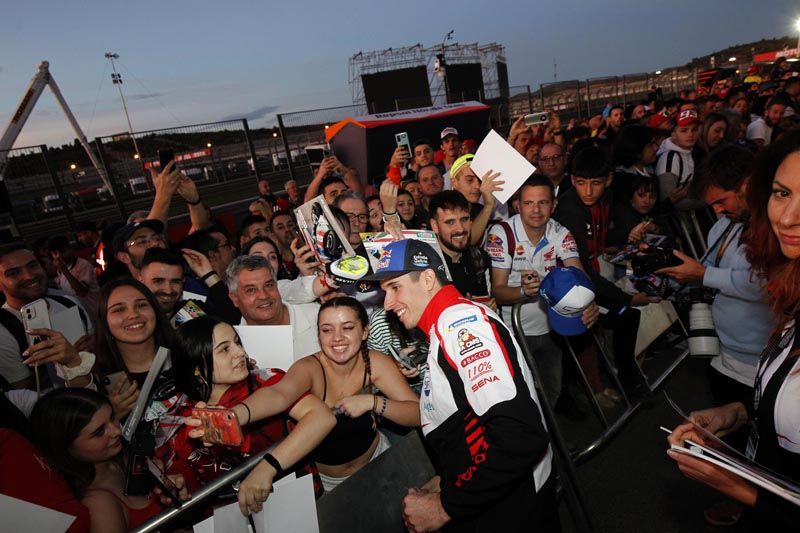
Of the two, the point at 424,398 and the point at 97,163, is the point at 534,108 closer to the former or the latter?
the point at 97,163

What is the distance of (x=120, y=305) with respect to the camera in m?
2.94

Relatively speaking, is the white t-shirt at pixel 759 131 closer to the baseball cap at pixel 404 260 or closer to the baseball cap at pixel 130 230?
the baseball cap at pixel 404 260

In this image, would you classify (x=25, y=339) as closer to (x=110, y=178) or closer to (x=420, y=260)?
(x=420, y=260)

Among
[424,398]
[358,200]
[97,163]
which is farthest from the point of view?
[97,163]

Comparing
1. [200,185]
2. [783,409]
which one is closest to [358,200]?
[783,409]

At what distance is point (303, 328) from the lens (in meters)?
3.44

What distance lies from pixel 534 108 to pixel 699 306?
59.1 ft

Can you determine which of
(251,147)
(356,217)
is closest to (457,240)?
(356,217)

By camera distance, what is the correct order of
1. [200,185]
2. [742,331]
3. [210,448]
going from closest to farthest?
[210,448]
[742,331]
[200,185]

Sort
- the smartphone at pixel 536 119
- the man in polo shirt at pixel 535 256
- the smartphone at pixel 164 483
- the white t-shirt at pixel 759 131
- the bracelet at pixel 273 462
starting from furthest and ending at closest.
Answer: the white t-shirt at pixel 759 131 → the smartphone at pixel 536 119 → the man in polo shirt at pixel 535 256 → the bracelet at pixel 273 462 → the smartphone at pixel 164 483

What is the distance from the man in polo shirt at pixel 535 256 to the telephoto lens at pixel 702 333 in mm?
953

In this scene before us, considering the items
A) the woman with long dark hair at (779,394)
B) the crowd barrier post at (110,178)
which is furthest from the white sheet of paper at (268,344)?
the crowd barrier post at (110,178)

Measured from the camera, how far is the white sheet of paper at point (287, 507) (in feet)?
6.34

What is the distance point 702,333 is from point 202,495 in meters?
3.02
